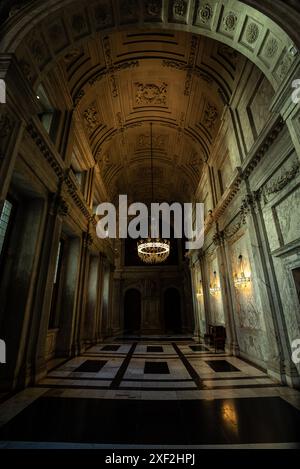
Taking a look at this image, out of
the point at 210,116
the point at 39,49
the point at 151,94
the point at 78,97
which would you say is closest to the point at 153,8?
the point at 39,49

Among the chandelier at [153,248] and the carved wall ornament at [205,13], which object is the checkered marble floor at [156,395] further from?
the carved wall ornament at [205,13]

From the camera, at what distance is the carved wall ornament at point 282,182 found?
13.1 ft

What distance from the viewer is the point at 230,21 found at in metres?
4.41

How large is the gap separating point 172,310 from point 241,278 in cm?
1132

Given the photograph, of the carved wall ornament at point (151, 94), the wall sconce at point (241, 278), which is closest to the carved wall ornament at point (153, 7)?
the carved wall ornament at point (151, 94)

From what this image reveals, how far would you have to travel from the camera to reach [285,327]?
429cm

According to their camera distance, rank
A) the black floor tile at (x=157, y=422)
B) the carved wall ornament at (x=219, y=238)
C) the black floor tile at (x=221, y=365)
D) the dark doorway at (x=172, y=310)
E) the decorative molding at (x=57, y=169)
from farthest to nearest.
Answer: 1. the dark doorway at (x=172, y=310)
2. the carved wall ornament at (x=219, y=238)
3. the black floor tile at (x=221, y=365)
4. the decorative molding at (x=57, y=169)
5. the black floor tile at (x=157, y=422)

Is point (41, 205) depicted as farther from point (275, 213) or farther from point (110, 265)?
point (110, 265)

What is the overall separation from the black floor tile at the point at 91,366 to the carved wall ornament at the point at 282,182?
5.85 metres

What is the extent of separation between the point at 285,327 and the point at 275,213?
2.41 metres

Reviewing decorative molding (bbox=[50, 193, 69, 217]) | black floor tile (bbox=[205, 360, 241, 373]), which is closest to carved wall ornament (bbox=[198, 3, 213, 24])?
decorative molding (bbox=[50, 193, 69, 217])

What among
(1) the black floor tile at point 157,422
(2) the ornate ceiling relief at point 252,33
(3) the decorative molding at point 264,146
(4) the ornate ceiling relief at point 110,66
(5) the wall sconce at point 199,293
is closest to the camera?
(1) the black floor tile at point 157,422

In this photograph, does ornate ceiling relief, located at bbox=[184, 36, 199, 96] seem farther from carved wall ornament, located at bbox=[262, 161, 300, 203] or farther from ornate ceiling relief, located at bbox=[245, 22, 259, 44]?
carved wall ornament, located at bbox=[262, 161, 300, 203]

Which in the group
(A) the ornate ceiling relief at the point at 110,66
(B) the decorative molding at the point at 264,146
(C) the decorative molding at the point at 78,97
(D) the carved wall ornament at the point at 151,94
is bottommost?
(B) the decorative molding at the point at 264,146
